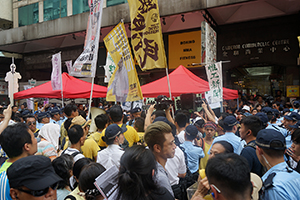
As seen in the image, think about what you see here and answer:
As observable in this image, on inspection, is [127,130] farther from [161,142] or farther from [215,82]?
[215,82]

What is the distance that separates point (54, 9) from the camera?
17.3 meters

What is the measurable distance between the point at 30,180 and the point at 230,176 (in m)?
1.38

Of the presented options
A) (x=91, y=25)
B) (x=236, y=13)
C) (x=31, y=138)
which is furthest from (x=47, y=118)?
(x=236, y=13)

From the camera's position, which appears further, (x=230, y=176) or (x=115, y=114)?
(x=115, y=114)

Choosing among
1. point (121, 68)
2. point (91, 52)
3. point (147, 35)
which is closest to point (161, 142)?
point (121, 68)

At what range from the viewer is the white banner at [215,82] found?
6.12m

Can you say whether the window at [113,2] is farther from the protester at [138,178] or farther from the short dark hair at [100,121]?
the protester at [138,178]

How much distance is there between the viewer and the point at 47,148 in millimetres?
3551

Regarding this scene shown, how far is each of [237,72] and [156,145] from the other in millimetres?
12717

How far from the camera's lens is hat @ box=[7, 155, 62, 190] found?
152cm

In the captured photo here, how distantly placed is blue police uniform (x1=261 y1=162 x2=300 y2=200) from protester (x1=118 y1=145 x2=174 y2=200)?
2.91 ft

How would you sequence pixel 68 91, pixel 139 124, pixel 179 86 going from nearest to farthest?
pixel 139 124, pixel 179 86, pixel 68 91

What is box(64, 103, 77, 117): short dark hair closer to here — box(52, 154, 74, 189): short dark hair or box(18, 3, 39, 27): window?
box(52, 154, 74, 189): short dark hair

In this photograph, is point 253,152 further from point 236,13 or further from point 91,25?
point 236,13
